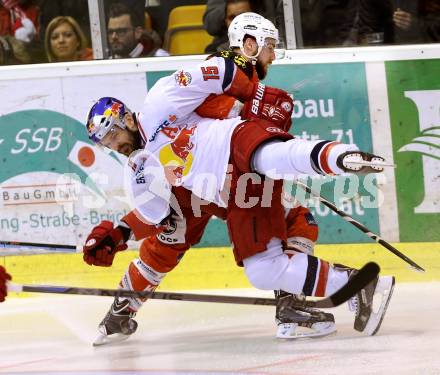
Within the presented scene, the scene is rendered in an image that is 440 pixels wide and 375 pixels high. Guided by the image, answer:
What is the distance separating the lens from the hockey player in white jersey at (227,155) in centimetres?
400

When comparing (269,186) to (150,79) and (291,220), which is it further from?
(150,79)

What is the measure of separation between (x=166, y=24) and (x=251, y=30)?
1.37 meters

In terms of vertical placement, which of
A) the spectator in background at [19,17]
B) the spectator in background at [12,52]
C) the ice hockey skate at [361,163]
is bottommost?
the ice hockey skate at [361,163]

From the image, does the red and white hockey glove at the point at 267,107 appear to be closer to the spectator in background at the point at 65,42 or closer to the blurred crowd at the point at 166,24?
the blurred crowd at the point at 166,24

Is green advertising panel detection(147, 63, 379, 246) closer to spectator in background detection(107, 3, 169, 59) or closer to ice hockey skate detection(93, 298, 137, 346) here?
spectator in background detection(107, 3, 169, 59)

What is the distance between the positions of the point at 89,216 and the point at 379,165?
239 cm

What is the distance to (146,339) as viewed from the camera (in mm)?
4586

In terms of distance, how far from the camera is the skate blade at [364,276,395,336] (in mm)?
4238

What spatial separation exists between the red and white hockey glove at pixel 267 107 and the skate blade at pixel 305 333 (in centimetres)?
75

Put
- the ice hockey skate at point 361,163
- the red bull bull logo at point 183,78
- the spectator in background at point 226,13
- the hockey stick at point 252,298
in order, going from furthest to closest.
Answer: the spectator in background at point 226,13, the red bull bull logo at point 183,78, the hockey stick at point 252,298, the ice hockey skate at point 361,163

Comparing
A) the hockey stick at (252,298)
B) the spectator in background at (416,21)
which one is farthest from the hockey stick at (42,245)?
the spectator in background at (416,21)

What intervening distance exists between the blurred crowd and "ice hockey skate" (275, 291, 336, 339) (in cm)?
161

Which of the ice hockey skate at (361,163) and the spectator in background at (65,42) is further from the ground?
the spectator in background at (65,42)

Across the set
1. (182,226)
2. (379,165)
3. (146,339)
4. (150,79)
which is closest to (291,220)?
(182,226)
